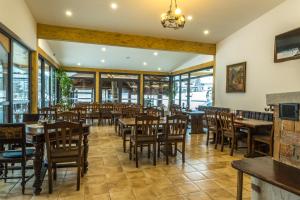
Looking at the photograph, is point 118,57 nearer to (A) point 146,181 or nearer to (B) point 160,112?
(B) point 160,112

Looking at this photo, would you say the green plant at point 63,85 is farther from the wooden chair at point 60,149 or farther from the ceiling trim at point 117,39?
the wooden chair at point 60,149

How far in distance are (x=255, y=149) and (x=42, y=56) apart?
670cm

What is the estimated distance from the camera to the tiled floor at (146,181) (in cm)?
275

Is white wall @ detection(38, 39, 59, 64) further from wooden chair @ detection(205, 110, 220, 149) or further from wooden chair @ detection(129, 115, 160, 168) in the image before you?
wooden chair @ detection(205, 110, 220, 149)

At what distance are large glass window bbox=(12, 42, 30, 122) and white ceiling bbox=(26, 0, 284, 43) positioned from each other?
110 centimetres

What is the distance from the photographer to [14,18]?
411 cm

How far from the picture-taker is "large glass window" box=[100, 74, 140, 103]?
37.4ft

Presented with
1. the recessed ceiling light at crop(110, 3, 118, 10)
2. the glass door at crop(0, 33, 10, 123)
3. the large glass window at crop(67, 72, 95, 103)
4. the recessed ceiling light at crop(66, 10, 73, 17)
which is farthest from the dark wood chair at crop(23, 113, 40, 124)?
the large glass window at crop(67, 72, 95, 103)

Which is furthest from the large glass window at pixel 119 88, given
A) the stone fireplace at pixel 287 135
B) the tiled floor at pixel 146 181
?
the stone fireplace at pixel 287 135

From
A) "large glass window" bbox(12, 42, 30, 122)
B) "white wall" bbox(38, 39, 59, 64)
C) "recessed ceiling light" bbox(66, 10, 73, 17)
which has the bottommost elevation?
"large glass window" bbox(12, 42, 30, 122)

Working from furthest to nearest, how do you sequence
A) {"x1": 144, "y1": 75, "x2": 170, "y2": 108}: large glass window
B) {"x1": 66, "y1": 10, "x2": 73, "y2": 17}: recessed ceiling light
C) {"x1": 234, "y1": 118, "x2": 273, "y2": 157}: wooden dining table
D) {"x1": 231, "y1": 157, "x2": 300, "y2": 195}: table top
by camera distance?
1. {"x1": 144, "y1": 75, "x2": 170, "y2": 108}: large glass window
2. {"x1": 66, "y1": 10, "x2": 73, "y2": 17}: recessed ceiling light
3. {"x1": 234, "y1": 118, "x2": 273, "y2": 157}: wooden dining table
4. {"x1": 231, "y1": 157, "x2": 300, "y2": 195}: table top

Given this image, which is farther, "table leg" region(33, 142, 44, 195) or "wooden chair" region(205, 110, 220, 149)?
"wooden chair" region(205, 110, 220, 149)

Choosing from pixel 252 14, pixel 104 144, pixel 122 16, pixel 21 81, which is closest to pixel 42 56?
pixel 21 81

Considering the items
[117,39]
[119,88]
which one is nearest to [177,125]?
[117,39]
